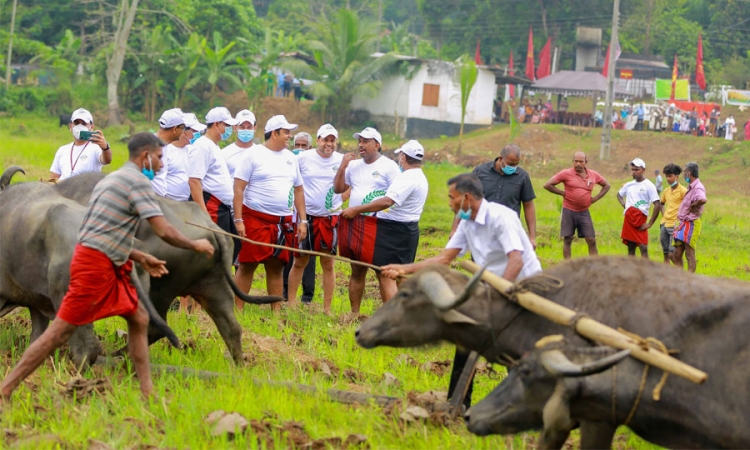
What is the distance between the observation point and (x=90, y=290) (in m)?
6.23

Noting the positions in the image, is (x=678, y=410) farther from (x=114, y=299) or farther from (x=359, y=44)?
(x=359, y=44)

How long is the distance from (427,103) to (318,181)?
3149cm

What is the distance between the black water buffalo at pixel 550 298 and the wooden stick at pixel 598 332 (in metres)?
0.11

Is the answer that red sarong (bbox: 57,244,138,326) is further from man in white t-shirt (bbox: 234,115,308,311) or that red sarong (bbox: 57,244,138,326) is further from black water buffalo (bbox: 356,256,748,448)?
man in white t-shirt (bbox: 234,115,308,311)

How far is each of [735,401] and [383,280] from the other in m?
4.92

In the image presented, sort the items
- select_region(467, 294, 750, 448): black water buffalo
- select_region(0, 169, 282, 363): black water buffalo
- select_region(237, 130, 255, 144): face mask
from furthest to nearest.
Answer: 1. select_region(237, 130, 255, 144): face mask
2. select_region(0, 169, 282, 363): black water buffalo
3. select_region(467, 294, 750, 448): black water buffalo

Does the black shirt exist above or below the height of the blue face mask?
below

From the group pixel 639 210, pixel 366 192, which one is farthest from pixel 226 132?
pixel 639 210

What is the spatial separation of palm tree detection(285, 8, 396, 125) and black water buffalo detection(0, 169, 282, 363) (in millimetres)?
28727

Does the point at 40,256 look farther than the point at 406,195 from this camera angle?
No

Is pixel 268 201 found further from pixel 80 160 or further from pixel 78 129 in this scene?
pixel 78 129

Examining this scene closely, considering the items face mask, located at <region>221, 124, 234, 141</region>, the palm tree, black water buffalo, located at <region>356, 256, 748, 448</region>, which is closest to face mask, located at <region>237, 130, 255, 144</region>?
face mask, located at <region>221, 124, 234, 141</region>

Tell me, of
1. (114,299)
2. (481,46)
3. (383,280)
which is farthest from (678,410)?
(481,46)

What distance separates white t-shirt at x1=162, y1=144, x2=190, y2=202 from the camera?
948 centimetres
